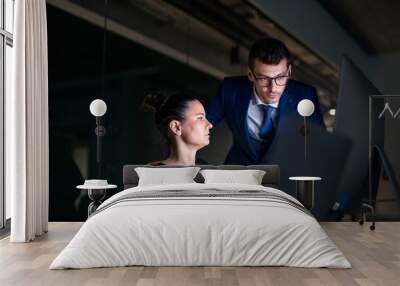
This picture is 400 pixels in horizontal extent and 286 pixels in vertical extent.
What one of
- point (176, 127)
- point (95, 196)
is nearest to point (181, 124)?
point (176, 127)

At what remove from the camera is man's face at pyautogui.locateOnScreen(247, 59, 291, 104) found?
747 centimetres

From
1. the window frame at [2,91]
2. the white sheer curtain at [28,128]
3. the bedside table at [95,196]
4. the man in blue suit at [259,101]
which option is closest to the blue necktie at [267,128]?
the man in blue suit at [259,101]

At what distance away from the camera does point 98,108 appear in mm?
7094

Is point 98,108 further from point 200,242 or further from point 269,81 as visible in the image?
point 200,242

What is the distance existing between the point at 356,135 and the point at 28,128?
4115 millimetres

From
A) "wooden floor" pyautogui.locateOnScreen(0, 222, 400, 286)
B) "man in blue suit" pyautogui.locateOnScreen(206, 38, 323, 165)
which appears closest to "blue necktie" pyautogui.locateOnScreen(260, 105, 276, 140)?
"man in blue suit" pyautogui.locateOnScreen(206, 38, 323, 165)

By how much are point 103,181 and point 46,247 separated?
4.91ft

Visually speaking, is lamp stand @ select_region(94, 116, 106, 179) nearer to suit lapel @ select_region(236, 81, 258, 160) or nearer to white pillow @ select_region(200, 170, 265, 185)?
white pillow @ select_region(200, 170, 265, 185)

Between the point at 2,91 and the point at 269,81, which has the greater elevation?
the point at 269,81

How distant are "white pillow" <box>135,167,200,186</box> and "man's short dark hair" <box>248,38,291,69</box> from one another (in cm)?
178

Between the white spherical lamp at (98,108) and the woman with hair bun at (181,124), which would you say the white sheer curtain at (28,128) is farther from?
the woman with hair bun at (181,124)

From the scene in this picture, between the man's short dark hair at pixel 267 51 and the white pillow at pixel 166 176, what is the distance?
178cm

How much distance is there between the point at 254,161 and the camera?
7.43 metres

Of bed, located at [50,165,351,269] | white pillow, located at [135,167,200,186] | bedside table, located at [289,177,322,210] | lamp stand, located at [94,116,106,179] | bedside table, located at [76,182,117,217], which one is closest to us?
bed, located at [50,165,351,269]
